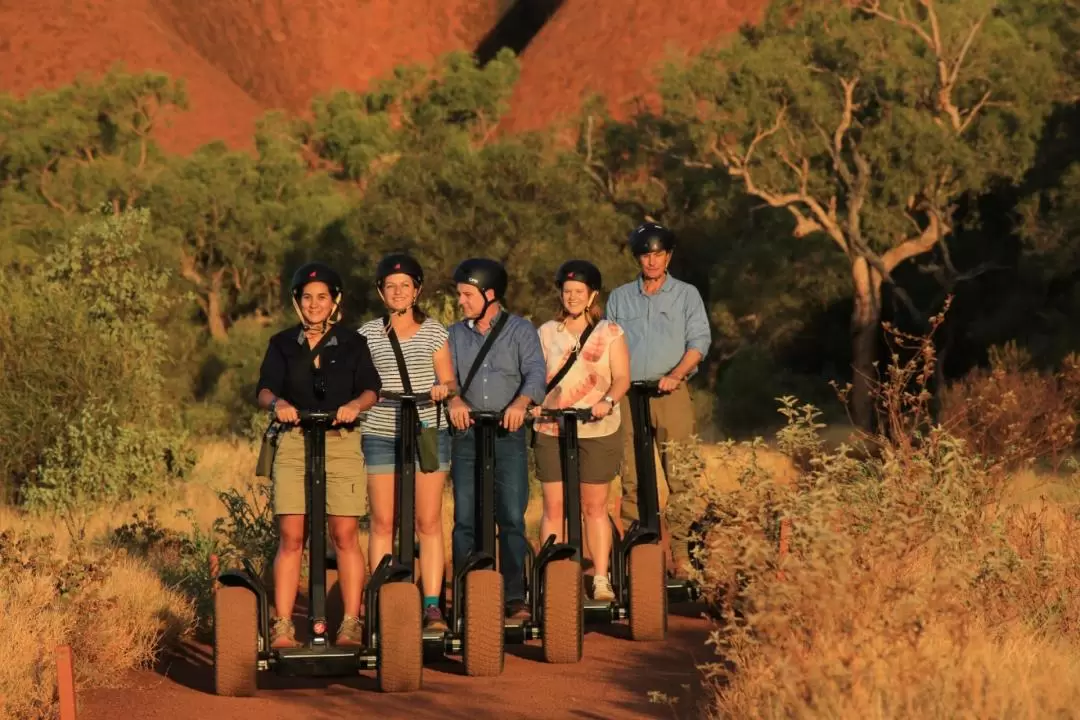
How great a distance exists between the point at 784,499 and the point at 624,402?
164cm

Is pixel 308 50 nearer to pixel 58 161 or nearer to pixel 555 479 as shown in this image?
pixel 58 161

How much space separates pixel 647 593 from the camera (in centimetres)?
949

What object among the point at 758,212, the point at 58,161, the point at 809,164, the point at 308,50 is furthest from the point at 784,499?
the point at 308,50

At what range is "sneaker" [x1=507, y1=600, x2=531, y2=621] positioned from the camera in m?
9.06

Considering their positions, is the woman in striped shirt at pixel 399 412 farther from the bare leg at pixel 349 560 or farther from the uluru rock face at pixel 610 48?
the uluru rock face at pixel 610 48

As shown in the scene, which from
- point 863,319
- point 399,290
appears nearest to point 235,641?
point 399,290

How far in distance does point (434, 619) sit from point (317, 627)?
0.77 meters

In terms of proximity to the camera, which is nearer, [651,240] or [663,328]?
[651,240]

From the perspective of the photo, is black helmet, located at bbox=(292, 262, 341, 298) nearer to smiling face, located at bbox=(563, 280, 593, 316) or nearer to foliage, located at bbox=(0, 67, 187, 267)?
smiling face, located at bbox=(563, 280, 593, 316)

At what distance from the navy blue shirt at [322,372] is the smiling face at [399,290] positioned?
17.6 inches

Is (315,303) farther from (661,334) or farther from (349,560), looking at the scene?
(661,334)

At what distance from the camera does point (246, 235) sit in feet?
151

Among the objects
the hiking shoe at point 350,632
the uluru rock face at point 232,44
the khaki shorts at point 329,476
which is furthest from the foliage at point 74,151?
the hiking shoe at point 350,632

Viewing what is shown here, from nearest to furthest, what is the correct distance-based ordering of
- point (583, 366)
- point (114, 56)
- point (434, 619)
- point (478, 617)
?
point (478, 617)
point (434, 619)
point (583, 366)
point (114, 56)
